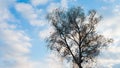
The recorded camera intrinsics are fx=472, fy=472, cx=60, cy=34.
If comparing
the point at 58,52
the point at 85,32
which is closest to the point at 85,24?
the point at 85,32

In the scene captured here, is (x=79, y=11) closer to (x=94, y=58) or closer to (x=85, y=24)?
(x=85, y=24)

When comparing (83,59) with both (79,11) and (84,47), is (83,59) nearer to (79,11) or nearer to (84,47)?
(84,47)

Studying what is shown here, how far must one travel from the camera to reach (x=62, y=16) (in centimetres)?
8856

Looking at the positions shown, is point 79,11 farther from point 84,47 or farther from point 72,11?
point 84,47

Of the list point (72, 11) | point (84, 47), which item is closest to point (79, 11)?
point (72, 11)

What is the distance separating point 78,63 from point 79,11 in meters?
9.92

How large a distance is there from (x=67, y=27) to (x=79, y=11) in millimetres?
3895

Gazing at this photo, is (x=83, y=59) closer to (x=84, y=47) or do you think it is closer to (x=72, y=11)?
(x=84, y=47)

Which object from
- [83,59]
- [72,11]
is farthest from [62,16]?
[83,59]

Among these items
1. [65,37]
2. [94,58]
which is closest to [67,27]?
[65,37]

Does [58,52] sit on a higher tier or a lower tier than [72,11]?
lower

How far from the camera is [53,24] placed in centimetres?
8850

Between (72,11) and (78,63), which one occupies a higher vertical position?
(72,11)

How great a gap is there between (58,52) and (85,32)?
6.27 metres
